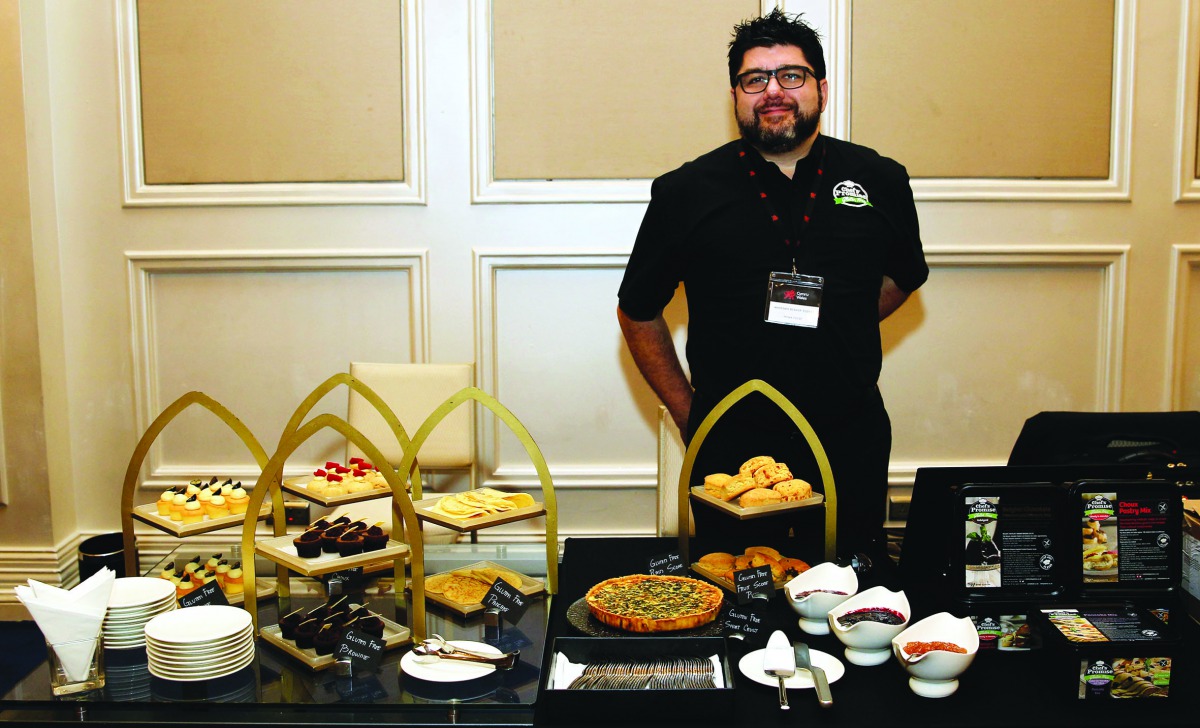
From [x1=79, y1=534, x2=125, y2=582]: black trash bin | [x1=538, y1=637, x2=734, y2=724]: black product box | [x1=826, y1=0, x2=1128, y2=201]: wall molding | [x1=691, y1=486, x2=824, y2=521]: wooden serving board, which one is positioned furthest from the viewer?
[x1=826, y1=0, x2=1128, y2=201]: wall molding

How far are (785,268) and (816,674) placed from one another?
124 centimetres

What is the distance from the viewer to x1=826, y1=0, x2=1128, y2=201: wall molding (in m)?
3.31

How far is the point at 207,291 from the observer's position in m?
3.50

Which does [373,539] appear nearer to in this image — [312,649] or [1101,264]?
[312,649]

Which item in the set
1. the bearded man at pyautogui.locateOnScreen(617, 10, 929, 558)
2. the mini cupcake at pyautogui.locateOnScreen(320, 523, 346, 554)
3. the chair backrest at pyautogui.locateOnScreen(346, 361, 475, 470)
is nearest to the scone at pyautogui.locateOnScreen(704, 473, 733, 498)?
the bearded man at pyautogui.locateOnScreen(617, 10, 929, 558)

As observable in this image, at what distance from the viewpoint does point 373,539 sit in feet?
5.25

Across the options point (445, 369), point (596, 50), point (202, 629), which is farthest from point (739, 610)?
point (596, 50)

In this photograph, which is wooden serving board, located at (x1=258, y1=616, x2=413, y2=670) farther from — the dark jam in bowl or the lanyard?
the lanyard

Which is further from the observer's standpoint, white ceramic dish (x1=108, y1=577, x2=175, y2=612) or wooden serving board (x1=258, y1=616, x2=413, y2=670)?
white ceramic dish (x1=108, y1=577, x2=175, y2=612)

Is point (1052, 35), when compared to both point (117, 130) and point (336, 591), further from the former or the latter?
point (117, 130)

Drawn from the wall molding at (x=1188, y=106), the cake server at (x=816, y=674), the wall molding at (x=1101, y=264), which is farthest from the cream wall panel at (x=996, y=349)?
the cake server at (x=816, y=674)

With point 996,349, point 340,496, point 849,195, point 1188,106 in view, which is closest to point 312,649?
point 340,496

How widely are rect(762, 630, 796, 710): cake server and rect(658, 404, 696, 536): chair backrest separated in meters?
0.99

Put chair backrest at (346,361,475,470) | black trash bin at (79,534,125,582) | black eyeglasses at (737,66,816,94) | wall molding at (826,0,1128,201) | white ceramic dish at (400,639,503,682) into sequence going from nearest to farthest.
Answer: white ceramic dish at (400,639,503,682)
black eyeglasses at (737,66,816,94)
black trash bin at (79,534,125,582)
chair backrest at (346,361,475,470)
wall molding at (826,0,1128,201)
